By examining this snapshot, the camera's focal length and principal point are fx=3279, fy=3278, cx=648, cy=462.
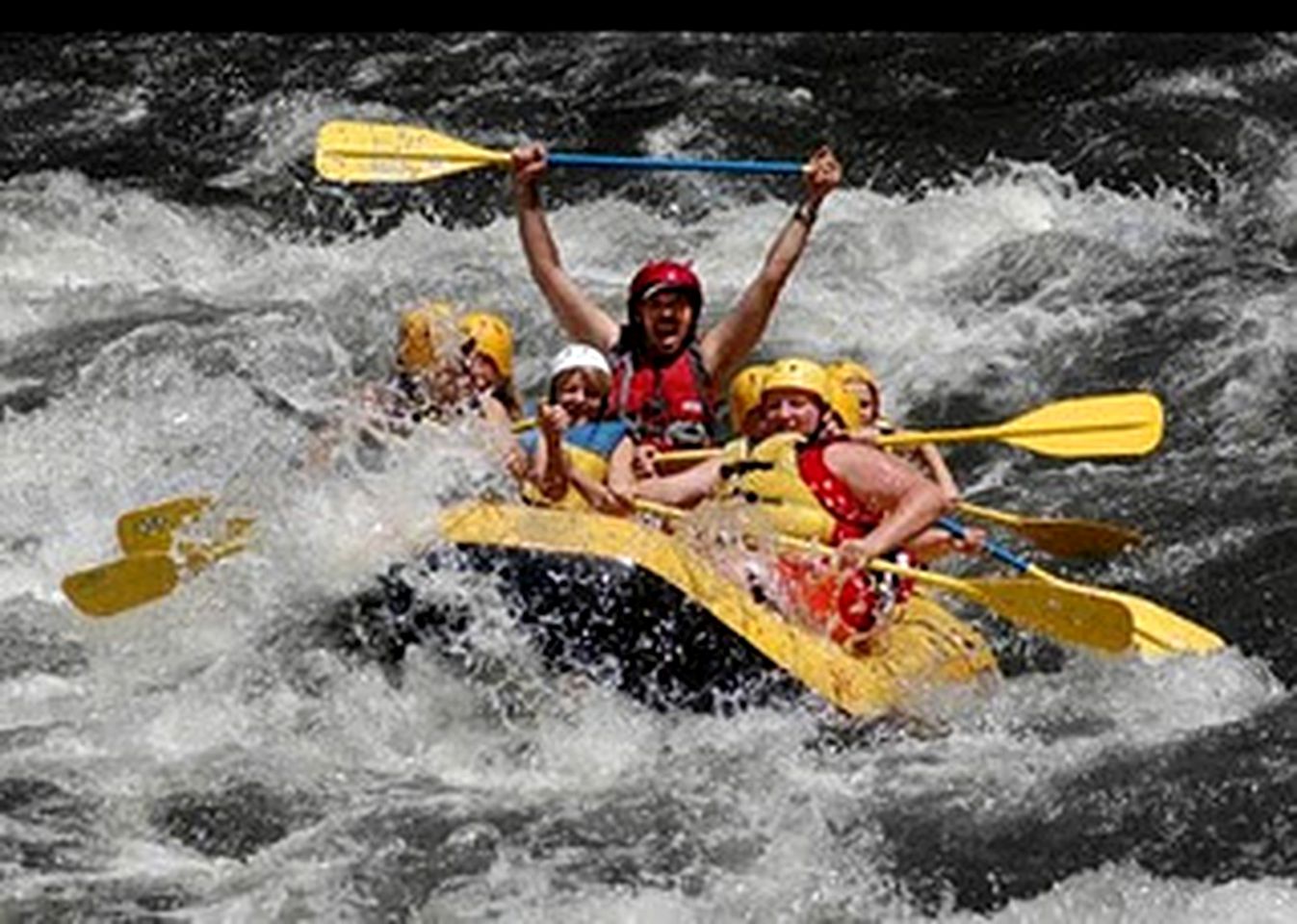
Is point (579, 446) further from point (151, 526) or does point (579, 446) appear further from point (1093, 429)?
point (1093, 429)

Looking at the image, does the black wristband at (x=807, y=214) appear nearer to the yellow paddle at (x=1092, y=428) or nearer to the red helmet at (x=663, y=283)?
the red helmet at (x=663, y=283)

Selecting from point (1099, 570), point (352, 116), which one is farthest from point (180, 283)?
point (1099, 570)

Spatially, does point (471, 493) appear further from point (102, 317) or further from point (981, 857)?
point (102, 317)

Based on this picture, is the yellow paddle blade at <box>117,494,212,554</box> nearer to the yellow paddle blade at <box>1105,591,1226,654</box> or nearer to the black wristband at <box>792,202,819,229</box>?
the black wristband at <box>792,202,819,229</box>

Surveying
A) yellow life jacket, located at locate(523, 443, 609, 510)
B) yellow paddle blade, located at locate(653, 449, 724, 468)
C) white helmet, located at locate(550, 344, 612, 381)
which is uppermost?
white helmet, located at locate(550, 344, 612, 381)

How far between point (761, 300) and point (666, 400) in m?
0.42

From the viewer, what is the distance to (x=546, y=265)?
30.7ft

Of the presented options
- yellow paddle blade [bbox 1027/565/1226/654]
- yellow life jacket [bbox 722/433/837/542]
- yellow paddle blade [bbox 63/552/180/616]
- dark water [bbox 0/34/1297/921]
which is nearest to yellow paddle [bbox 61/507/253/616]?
yellow paddle blade [bbox 63/552/180/616]

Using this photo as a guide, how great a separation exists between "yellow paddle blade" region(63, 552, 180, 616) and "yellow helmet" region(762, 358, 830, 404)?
1.61 metres

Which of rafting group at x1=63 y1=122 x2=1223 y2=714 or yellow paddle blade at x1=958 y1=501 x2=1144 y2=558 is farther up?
rafting group at x1=63 y1=122 x2=1223 y2=714

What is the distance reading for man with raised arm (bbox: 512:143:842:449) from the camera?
351 inches

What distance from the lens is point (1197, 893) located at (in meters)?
6.76

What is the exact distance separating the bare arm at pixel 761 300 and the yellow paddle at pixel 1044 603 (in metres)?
1.01

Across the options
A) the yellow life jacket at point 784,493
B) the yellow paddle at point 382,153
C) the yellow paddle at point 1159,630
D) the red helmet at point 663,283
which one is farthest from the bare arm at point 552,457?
the yellow paddle at point 382,153
